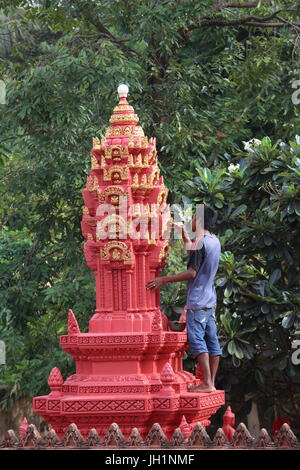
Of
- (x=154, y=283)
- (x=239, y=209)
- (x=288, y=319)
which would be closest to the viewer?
(x=154, y=283)

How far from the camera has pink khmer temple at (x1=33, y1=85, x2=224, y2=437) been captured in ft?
37.3

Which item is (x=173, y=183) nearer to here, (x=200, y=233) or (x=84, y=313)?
(x=84, y=313)

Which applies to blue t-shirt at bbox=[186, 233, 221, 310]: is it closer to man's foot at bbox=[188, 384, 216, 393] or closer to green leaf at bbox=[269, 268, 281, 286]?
man's foot at bbox=[188, 384, 216, 393]

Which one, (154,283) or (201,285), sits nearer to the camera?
(201,285)

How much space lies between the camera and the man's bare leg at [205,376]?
38.0 feet

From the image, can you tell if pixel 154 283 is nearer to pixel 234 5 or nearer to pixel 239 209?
pixel 239 209

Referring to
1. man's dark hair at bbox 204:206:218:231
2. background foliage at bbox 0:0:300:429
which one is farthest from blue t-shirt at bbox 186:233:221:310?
background foliage at bbox 0:0:300:429

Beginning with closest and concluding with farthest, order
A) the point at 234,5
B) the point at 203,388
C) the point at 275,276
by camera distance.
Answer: the point at 203,388, the point at 275,276, the point at 234,5

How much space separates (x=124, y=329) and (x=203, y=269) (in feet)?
3.09

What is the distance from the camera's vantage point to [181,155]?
16.5 meters

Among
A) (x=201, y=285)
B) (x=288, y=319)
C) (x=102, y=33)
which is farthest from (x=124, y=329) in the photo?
(x=102, y=33)

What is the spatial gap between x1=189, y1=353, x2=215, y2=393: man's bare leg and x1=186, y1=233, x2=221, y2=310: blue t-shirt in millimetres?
471

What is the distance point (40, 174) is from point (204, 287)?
18.3 ft
